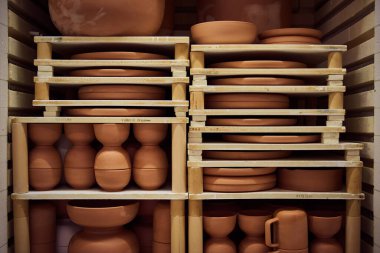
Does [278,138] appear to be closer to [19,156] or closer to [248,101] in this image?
[248,101]

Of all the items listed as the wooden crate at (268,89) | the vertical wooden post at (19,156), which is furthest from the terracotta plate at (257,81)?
the vertical wooden post at (19,156)

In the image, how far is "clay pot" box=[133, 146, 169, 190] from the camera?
6.02ft

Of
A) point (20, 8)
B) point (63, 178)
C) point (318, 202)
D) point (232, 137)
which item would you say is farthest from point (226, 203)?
point (20, 8)

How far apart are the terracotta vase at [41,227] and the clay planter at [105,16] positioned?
870 millimetres

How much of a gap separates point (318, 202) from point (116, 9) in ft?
4.79

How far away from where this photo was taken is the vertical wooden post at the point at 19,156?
5.84 feet

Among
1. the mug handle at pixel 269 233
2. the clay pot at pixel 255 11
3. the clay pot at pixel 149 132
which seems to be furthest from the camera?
the clay pot at pixel 255 11

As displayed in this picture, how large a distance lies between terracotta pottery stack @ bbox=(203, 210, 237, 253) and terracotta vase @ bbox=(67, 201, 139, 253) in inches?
14.3

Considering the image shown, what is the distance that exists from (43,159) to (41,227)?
34cm

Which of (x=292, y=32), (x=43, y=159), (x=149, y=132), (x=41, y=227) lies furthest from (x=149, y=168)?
(x=292, y=32)

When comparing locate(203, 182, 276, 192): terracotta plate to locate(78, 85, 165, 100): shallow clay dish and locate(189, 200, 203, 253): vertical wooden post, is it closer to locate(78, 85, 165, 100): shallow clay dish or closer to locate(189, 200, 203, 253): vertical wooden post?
locate(189, 200, 203, 253): vertical wooden post

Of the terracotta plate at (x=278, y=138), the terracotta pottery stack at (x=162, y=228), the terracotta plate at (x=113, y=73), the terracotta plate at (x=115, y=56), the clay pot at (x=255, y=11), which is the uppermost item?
the clay pot at (x=255, y=11)

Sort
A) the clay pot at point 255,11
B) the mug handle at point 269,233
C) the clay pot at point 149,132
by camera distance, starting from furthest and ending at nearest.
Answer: the clay pot at point 255,11 → the clay pot at point 149,132 → the mug handle at point 269,233

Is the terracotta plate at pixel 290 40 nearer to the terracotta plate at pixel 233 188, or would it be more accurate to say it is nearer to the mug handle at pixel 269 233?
the terracotta plate at pixel 233 188
